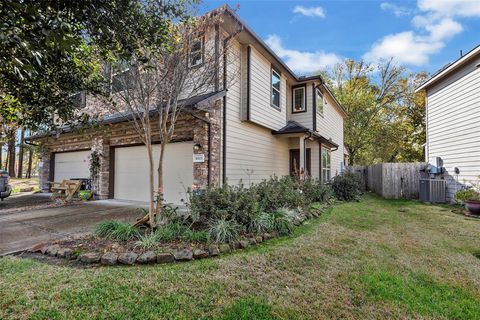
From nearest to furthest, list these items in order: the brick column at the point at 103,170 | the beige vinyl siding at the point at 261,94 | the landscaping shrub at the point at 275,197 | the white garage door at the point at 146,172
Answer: the landscaping shrub at the point at 275,197 → the white garage door at the point at 146,172 → the beige vinyl siding at the point at 261,94 → the brick column at the point at 103,170

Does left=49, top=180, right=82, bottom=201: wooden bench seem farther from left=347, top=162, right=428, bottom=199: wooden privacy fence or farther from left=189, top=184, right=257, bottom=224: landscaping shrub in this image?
left=347, top=162, right=428, bottom=199: wooden privacy fence

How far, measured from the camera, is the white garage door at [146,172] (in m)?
8.38

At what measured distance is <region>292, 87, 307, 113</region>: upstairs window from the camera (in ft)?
41.2

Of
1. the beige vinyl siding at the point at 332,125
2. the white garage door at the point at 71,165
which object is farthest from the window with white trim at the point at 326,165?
the white garage door at the point at 71,165

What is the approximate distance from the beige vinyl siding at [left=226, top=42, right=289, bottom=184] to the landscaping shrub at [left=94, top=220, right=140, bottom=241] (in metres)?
3.97

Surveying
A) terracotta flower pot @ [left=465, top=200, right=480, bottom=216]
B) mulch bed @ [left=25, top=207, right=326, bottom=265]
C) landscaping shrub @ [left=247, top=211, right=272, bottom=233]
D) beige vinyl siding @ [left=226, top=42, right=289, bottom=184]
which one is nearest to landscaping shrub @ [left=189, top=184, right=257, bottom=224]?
landscaping shrub @ [left=247, top=211, right=272, bottom=233]

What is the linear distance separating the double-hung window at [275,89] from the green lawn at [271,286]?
7.59 metres

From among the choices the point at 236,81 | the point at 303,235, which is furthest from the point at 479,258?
the point at 236,81

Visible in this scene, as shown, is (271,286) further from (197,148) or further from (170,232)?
(197,148)

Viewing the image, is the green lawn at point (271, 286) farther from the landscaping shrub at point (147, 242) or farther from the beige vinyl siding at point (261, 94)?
the beige vinyl siding at point (261, 94)

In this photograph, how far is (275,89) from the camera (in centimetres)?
1098

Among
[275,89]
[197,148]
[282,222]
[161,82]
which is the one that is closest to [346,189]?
[275,89]

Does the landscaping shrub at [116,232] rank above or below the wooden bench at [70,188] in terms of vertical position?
below

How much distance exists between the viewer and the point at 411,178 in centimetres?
1230
